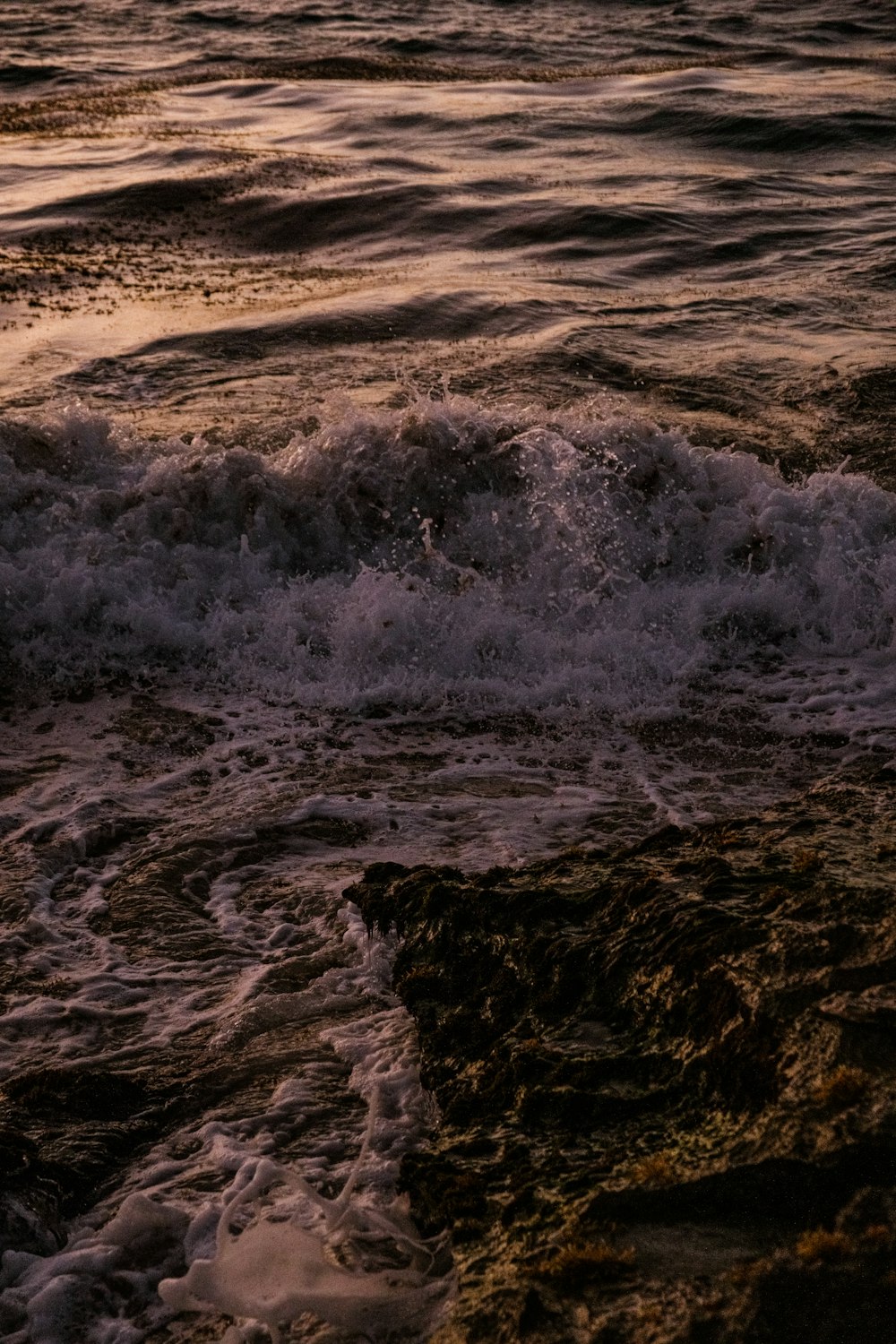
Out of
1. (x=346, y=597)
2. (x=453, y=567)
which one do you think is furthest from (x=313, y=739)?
(x=453, y=567)

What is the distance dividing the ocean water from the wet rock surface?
0.75ft

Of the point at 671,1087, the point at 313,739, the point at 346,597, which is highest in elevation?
the point at 671,1087

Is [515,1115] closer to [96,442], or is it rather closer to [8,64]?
[96,442]

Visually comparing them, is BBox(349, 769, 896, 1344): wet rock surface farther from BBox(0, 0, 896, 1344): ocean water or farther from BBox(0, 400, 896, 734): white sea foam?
BBox(0, 400, 896, 734): white sea foam

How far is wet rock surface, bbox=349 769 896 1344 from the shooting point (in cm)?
232

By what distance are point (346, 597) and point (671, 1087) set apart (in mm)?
4208

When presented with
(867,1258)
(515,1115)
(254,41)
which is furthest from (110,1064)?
(254,41)

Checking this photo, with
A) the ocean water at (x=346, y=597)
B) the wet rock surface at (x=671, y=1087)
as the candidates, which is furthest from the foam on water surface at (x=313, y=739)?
the wet rock surface at (x=671, y=1087)

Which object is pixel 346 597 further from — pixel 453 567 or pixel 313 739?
pixel 313 739

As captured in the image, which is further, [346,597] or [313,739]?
[346,597]

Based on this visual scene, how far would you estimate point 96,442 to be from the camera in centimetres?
761

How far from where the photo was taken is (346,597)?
6680 mm

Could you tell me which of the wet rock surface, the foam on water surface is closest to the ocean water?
the foam on water surface

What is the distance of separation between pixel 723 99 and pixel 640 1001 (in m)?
15.5
